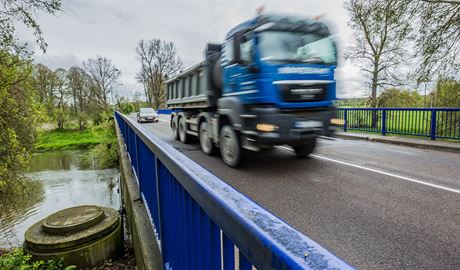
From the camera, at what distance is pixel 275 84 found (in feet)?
19.1

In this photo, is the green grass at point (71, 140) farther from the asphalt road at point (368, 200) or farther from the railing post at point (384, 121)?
the asphalt road at point (368, 200)

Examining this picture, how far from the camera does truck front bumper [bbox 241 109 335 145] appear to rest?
5738 mm

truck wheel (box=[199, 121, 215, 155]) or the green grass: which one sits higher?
truck wheel (box=[199, 121, 215, 155])

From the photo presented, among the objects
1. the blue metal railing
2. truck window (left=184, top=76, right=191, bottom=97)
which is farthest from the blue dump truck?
truck window (left=184, top=76, right=191, bottom=97)

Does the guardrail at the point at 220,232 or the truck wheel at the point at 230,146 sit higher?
the guardrail at the point at 220,232

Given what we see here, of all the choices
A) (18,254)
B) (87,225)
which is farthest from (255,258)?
(18,254)

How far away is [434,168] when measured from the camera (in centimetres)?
629

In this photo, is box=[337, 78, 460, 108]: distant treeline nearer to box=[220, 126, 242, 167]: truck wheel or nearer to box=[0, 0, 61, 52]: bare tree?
box=[220, 126, 242, 167]: truck wheel

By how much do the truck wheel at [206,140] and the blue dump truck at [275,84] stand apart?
3.33 ft

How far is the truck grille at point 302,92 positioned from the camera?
5871mm

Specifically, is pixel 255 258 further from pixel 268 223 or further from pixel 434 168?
pixel 434 168

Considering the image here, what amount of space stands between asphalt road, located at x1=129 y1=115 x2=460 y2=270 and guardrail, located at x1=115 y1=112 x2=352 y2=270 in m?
1.97

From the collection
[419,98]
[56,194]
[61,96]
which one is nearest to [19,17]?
[56,194]

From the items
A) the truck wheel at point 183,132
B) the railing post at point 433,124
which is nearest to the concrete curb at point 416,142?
the railing post at point 433,124
